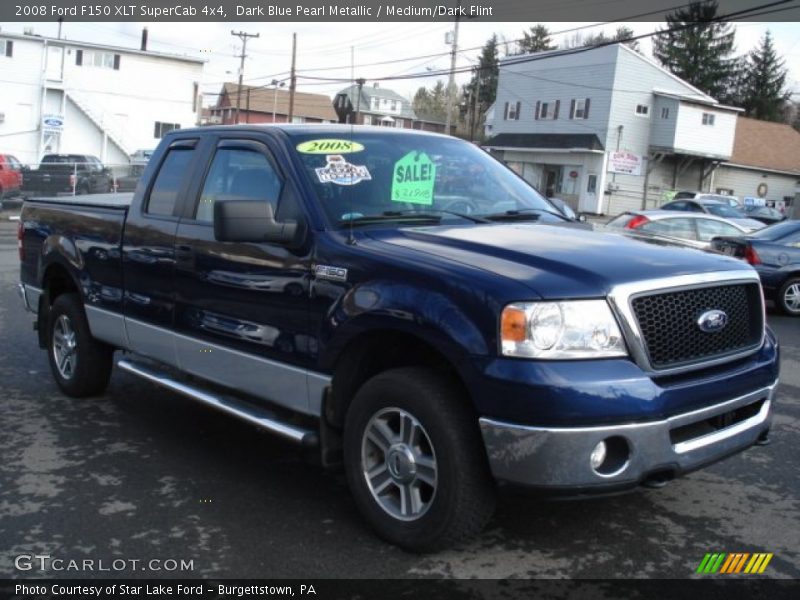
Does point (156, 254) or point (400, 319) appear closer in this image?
point (400, 319)

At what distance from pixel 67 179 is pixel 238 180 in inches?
905

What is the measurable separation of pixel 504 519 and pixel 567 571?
1.99ft

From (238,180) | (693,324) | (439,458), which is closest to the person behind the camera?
(439,458)

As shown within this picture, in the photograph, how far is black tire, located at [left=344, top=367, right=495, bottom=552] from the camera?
348cm

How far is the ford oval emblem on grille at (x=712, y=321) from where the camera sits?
3678mm

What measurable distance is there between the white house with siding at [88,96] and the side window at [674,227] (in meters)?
34.4

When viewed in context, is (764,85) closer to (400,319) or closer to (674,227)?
(674,227)

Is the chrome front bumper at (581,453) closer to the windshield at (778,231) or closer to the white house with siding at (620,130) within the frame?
the windshield at (778,231)

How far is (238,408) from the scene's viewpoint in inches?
178

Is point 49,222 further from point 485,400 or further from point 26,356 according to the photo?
point 485,400

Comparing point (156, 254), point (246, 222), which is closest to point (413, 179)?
point (246, 222)

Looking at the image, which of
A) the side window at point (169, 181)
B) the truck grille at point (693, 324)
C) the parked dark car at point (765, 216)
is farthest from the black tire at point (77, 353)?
the parked dark car at point (765, 216)

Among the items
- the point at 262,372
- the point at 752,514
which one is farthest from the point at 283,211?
the point at 752,514

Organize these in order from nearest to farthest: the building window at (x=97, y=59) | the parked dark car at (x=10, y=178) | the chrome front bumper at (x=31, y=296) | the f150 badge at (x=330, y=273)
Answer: the f150 badge at (x=330, y=273) → the chrome front bumper at (x=31, y=296) → the parked dark car at (x=10, y=178) → the building window at (x=97, y=59)
